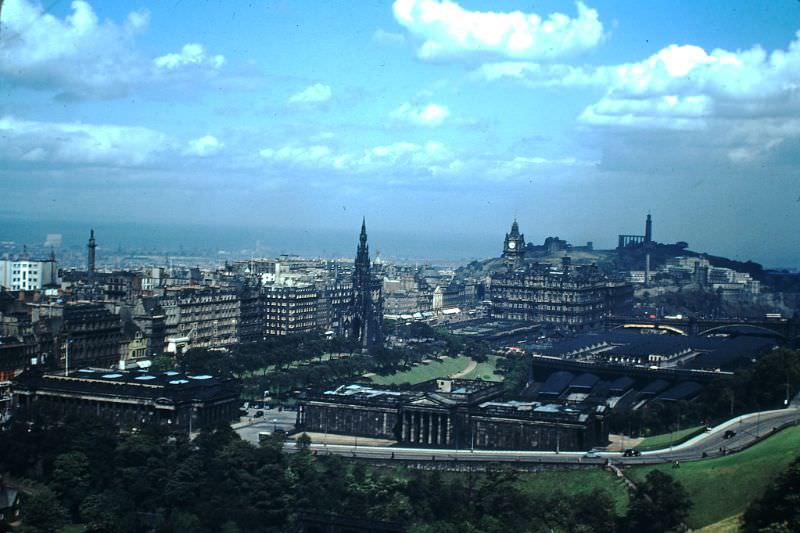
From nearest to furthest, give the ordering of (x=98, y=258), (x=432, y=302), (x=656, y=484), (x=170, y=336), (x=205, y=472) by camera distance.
→ (x=656, y=484), (x=205, y=472), (x=170, y=336), (x=432, y=302), (x=98, y=258)

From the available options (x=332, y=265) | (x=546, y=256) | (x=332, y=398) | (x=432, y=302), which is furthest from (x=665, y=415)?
(x=546, y=256)

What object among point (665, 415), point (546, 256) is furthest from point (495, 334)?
point (546, 256)

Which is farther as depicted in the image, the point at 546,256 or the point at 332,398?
the point at 546,256

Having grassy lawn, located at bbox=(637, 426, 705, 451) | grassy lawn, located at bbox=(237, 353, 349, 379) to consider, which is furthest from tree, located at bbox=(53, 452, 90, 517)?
grassy lawn, located at bbox=(237, 353, 349, 379)

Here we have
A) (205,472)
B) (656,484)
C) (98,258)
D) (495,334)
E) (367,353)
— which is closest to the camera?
(656,484)

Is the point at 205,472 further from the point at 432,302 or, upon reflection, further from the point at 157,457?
the point at 432,302

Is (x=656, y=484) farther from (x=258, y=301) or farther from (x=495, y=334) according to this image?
(x=495, y=334)

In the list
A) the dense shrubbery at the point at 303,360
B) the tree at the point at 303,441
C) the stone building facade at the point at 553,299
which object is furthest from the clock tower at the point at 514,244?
the tree at the point at 303,441
